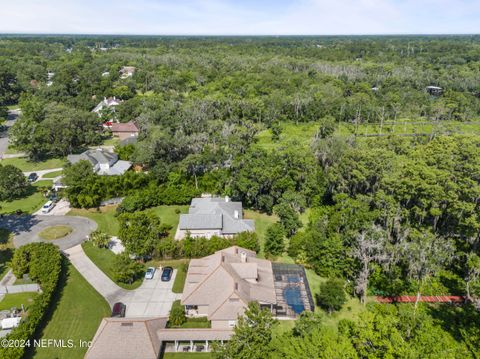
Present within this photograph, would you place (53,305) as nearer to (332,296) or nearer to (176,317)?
(176,317)

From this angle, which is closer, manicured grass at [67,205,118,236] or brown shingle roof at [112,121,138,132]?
manicured grass at [67,205,118,236]

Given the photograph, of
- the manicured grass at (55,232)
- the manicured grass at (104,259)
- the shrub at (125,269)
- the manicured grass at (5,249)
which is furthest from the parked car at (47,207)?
the shrub at (125,269)

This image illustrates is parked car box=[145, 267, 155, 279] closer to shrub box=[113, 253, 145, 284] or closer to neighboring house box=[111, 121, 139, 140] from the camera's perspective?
shrub box=[113, 253, 145, 284]

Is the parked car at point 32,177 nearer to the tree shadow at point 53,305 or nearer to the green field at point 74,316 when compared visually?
the tree shadow at point 53,305

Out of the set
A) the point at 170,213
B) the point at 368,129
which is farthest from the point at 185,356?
the point at 368,129

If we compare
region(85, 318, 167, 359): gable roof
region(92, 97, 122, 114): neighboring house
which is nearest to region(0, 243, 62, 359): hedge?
region(85, 318, 167, 359): gable roof

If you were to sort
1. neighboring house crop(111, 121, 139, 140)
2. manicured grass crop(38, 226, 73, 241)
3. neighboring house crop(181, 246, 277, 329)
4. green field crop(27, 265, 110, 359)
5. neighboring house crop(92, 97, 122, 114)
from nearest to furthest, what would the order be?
green field crop(27, 265, 110, 359), neighboring house crop(181, 246, 277, 329), manicured grass crop(38, 226, 73, 241), neighboring house crop(111, 121, 139, 140), neighboring house crop(92, 97, 122, 114)

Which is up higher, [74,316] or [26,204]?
[26,204]
